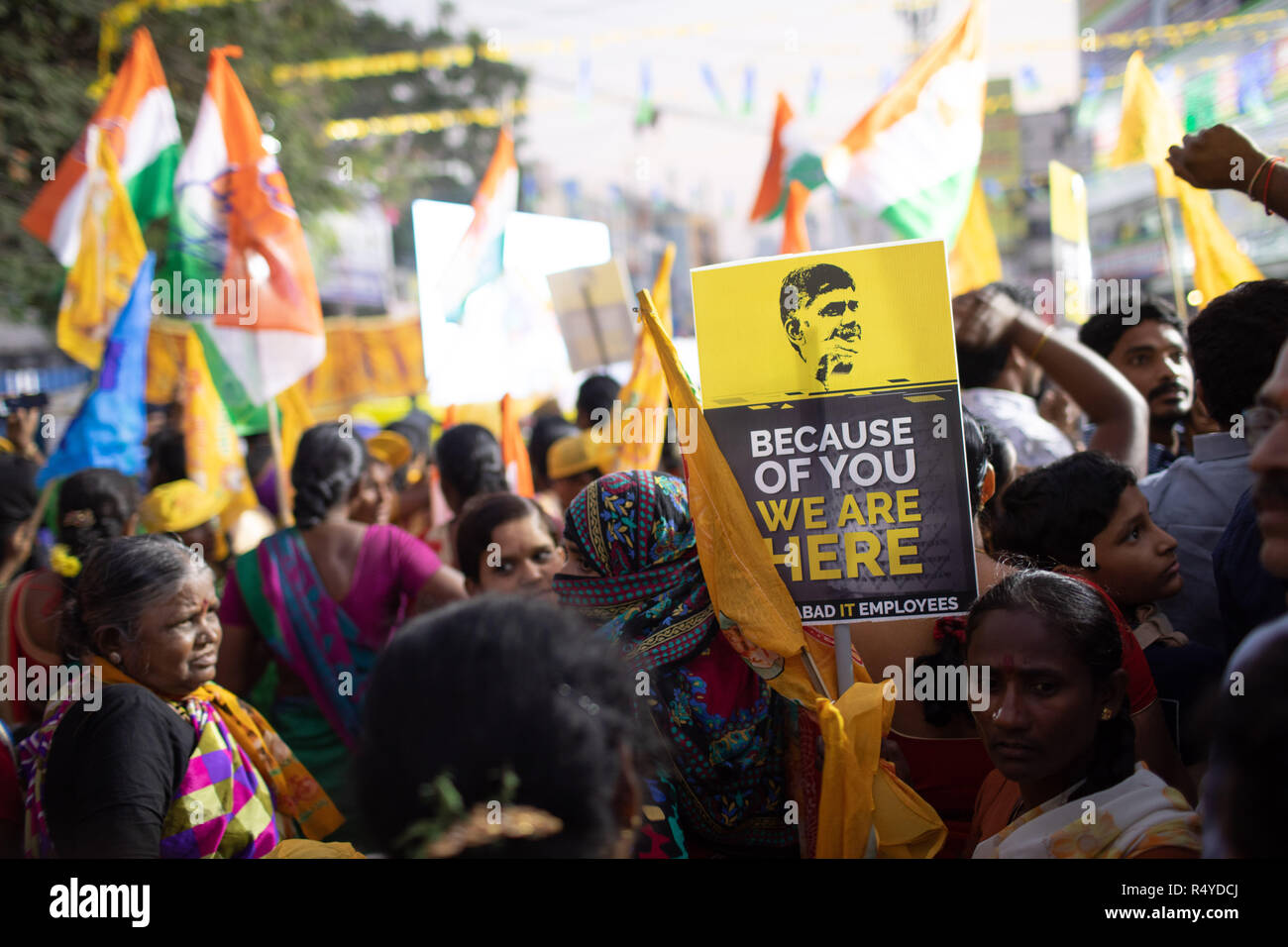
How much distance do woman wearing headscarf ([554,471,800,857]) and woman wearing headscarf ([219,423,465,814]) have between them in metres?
1.36

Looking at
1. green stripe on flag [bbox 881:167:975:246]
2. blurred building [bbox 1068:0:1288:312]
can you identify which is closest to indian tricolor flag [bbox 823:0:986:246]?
green stripe on flag [bbox 881:167:975:246]

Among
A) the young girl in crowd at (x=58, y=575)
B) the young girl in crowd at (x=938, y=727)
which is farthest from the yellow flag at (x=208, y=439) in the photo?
the young girl in crowd at (x=938, y=727)

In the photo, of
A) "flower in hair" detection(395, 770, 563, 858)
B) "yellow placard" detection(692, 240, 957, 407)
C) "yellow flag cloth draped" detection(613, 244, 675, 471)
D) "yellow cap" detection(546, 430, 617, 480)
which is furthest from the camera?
"yellow cap" detection(546, 430, 617, 480)

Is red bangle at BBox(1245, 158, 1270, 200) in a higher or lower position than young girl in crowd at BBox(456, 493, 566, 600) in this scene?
higher

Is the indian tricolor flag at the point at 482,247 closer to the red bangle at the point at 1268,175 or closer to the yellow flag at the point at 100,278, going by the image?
the yellow flag at the point at 100,278

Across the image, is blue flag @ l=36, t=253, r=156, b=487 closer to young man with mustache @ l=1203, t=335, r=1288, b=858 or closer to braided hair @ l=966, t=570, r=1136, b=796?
braided hair @ l=966, t=570, r=1136, b=796

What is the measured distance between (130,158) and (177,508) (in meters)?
2.91

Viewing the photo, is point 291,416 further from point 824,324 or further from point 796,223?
point 824,324

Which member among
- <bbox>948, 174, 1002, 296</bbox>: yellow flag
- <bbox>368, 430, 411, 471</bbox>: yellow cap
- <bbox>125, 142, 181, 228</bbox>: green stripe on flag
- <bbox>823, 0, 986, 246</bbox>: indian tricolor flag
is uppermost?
<bbox>125, 142, 181, 228</bbox>: green stripe on flag

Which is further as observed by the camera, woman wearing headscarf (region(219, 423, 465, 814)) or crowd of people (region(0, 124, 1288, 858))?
woman wearing headscarf (region(219, 423, 465, 814))

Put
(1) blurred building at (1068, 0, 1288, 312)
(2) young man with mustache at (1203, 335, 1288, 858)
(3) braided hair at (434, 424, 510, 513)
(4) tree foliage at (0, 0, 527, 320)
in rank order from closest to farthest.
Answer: (2) young man with mustache at (1203, 335, 1288, 858) → (3) braided hair at (434, 424, 510, 513) → (4) tree foliage at (0, 0, 527, 320) → (1) blurred building at (1068, 0, 1288, 312)

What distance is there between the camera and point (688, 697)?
1973mm

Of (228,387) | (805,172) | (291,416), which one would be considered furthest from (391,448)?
(805,172)

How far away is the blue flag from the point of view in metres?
4.84
